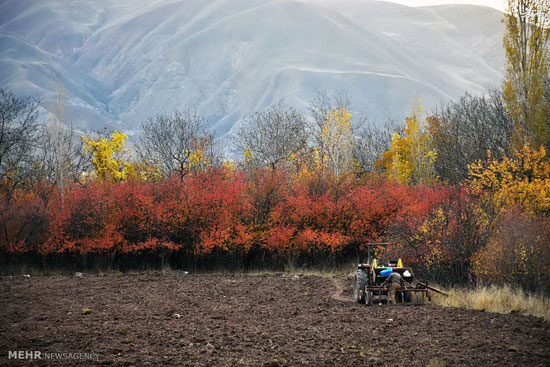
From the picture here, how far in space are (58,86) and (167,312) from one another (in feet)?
52.4

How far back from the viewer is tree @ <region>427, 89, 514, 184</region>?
31.4 meters

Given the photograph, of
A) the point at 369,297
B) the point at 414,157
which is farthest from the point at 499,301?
the point at 414,157

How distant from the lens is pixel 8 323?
864 centimetres

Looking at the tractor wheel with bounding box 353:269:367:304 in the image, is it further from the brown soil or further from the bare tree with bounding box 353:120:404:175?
the bare tree with bounding box 353:120:404:175

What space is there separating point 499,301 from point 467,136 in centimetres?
2590

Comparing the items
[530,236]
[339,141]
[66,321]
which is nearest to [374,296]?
[530,236]

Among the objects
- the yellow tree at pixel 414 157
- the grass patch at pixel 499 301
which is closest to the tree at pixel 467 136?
the yellow tree at pixel 414 157

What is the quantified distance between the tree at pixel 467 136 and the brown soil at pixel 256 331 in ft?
73.6

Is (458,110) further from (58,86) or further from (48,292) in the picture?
(48,292)

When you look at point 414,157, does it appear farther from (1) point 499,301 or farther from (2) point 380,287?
(1) point 499,301

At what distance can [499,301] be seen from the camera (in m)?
9.62

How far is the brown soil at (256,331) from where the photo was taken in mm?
6707

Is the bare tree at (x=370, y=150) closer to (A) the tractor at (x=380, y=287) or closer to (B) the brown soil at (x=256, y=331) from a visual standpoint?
(A) the tractor at (x=380, y=287)

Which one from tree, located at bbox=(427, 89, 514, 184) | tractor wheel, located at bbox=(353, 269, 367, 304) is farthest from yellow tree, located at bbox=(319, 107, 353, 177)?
tractor wheel, located at bbox=(353, 269, 367, 304)
